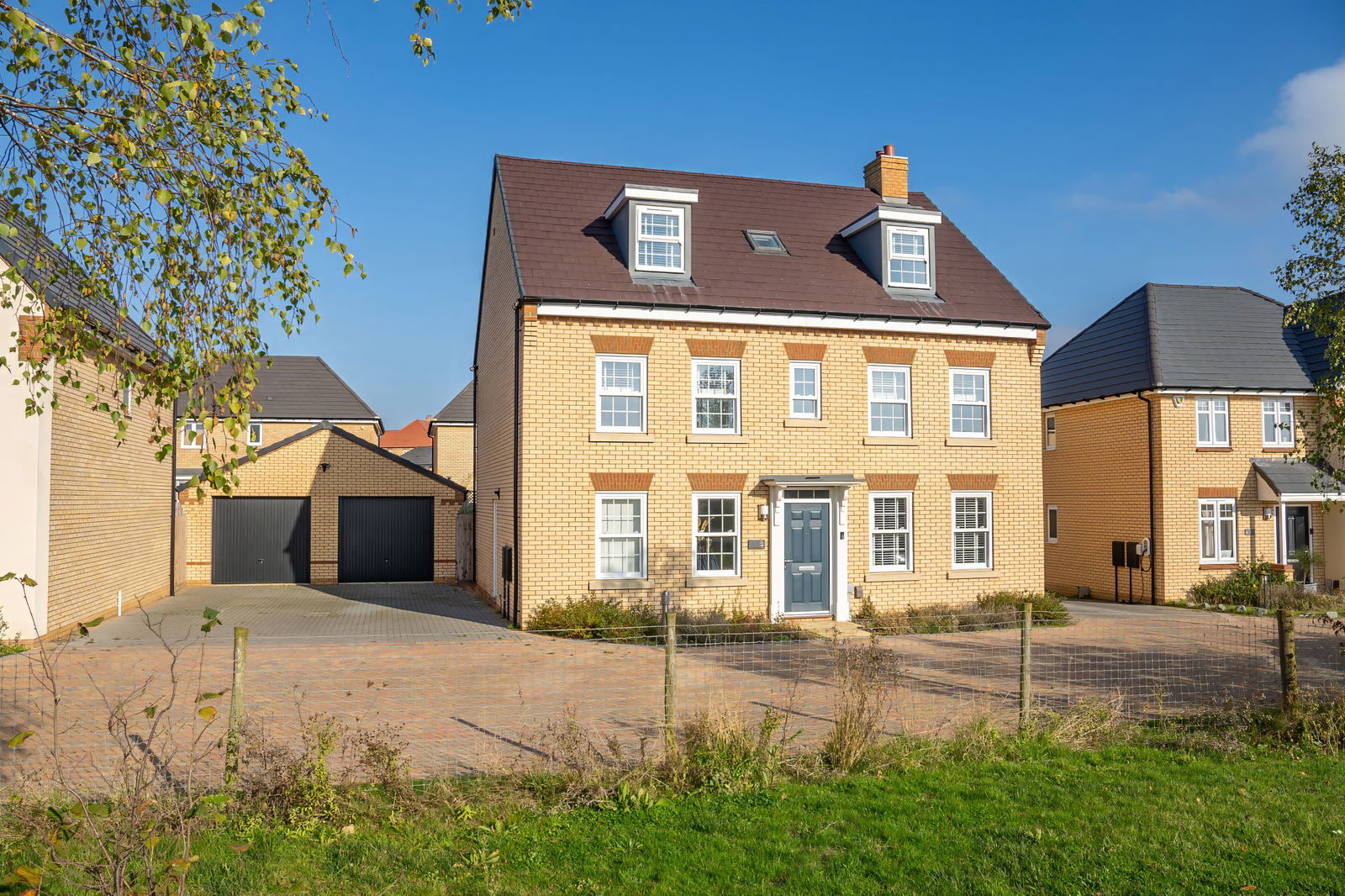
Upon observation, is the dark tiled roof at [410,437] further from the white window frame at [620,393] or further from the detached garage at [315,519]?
the white window frame at [620,393]

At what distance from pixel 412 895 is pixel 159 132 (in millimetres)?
4564

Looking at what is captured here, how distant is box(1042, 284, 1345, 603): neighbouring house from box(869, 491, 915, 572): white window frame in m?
8.19

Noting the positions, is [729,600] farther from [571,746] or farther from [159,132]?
[159,132]

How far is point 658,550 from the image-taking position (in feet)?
59.4

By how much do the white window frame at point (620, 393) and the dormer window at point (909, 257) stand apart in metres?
5.95

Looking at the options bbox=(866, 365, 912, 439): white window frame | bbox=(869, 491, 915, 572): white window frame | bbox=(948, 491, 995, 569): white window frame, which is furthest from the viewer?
bbox=(948, 491, 995, 569): white window frame

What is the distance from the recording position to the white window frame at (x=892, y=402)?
19.7 m

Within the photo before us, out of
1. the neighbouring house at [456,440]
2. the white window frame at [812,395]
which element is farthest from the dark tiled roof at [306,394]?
the white window frame at [812,395]

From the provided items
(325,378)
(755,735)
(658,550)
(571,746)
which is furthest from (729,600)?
(325,378)

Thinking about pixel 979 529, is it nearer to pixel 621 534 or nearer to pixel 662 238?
pixel 621 534

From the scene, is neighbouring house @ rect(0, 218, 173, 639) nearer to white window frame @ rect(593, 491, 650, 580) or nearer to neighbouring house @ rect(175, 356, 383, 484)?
white window frame @ rect(593, 491, 650, 580)

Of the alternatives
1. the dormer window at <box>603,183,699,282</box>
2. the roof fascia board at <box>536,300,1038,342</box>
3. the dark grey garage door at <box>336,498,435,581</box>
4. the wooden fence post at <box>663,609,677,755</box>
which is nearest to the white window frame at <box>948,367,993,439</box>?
the roof fascia board at <box>536,300,1038,342</box>

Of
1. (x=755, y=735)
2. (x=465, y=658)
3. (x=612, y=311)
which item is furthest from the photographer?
(x=612, y=311)

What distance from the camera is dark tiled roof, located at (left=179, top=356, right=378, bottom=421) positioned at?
3941 centimetres
